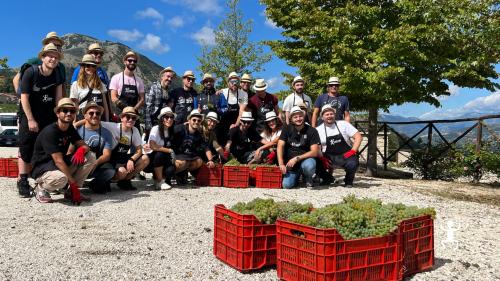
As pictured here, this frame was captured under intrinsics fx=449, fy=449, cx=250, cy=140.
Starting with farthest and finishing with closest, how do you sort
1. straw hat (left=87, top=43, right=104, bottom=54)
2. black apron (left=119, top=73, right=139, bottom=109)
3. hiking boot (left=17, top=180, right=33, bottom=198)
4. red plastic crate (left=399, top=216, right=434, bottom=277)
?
black apron (left=119, top=73, right=139, bottom=109) → straw hat (left=87, top=43, right=104, bottom=54) → hiking boot (left=17, top=180, right=33, bottom=198) → red plastic crate (left=399, top=216, right=434, bottom=277)

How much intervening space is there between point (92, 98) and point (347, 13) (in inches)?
304

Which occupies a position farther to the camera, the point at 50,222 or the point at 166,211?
the point at 166,211

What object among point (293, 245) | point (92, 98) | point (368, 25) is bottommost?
point (293, 245)

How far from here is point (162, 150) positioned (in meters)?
8.01

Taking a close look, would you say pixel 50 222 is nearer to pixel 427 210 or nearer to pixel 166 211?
pixel 166 211

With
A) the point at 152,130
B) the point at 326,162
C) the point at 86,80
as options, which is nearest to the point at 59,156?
the point at 86,80

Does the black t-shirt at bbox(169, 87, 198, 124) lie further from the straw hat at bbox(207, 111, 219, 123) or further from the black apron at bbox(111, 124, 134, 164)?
the black apron at bbox(111, 124, 134, 164)

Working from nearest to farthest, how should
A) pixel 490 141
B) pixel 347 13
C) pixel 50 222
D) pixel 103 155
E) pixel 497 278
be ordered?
pixel 497 278
pixel 50 222
pixel 103 155
pixel 490 141
pixel 347 13

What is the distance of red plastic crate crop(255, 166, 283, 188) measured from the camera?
8.62 m

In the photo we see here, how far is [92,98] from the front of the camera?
7.64 m

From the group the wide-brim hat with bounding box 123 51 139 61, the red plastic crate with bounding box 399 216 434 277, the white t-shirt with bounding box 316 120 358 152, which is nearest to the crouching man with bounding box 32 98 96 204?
the wide-brim hat with bounding box 123 51 139 61

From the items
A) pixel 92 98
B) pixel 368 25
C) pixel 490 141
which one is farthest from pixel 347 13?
pixel 92 98

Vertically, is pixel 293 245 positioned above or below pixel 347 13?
below

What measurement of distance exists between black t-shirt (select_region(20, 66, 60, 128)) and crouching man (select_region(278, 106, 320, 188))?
3.97 metres
